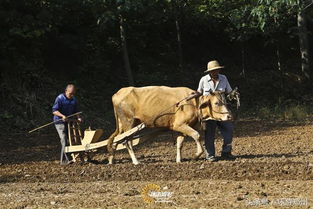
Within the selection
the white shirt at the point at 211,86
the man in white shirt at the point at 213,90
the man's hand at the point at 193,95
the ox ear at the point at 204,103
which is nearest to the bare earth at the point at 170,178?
the man in white shirt at the point at 213,90

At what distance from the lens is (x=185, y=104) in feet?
41.7

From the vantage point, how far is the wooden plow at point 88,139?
12906 millimetres

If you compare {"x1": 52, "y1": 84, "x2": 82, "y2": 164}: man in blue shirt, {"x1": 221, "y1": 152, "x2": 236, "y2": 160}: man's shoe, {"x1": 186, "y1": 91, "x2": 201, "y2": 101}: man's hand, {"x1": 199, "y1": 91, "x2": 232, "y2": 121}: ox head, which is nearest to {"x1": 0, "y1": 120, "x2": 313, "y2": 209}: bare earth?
Result: {"x1": 221, "y1": 152, "x2": 236, "y2": 160}: man's shoe

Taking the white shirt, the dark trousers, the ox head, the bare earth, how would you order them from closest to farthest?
the bare earth, the ox head, the white shirt, the dark trousers

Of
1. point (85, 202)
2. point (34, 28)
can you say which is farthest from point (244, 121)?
point (85, 202)

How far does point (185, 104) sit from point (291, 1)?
844 centimetres

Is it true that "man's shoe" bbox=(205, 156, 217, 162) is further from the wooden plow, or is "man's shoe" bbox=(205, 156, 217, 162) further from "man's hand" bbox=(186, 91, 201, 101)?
the wooden plow

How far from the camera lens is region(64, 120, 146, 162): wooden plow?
12.9 meters

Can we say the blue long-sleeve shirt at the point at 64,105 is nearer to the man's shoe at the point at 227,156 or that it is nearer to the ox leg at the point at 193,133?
the ox leg at the point at 193,133

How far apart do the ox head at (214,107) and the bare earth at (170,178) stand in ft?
3.08

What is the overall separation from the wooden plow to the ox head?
4.38 ft

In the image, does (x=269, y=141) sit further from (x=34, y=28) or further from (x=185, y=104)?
(x=34, y=28)

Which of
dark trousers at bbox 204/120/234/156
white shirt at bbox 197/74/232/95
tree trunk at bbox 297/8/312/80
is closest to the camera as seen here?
white shirt at bbox 197/74/232/95

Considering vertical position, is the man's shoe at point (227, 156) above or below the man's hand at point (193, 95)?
below
